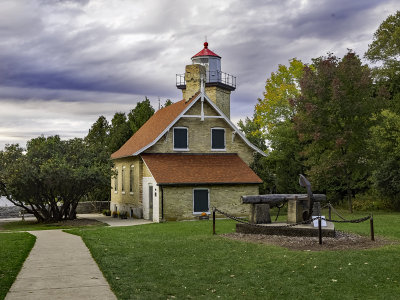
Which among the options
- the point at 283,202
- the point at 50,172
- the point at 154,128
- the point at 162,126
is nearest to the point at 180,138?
the point at 162,126

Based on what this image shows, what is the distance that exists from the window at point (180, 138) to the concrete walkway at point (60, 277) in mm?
16527

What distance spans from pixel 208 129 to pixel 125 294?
23100 mm

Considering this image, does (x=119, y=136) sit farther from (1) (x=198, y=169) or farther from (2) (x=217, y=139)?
(1) (x=198, y=169)

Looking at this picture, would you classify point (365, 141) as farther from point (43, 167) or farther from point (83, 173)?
point (43, 167)

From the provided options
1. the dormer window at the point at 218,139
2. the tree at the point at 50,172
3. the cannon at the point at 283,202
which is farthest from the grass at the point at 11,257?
the dormer window at the point at 218,139

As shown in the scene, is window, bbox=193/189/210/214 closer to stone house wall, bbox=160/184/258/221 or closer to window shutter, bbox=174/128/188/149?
stone house wall, bbox=160/184/258/221

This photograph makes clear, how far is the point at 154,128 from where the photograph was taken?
33594 millimetres

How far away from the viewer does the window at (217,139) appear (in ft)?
103

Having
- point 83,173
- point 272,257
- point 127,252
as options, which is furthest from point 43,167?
point 272,257

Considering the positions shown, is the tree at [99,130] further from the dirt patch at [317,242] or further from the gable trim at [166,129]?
the dirt patch at [317,242]

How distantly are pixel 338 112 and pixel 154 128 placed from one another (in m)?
12.6

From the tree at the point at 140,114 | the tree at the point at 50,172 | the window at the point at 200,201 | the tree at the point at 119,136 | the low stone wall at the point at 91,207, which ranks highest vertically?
the tree at the point at 140,114

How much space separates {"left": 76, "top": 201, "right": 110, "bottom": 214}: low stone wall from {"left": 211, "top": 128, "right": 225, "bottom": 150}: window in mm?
14241

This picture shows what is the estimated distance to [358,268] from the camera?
10797 mm
